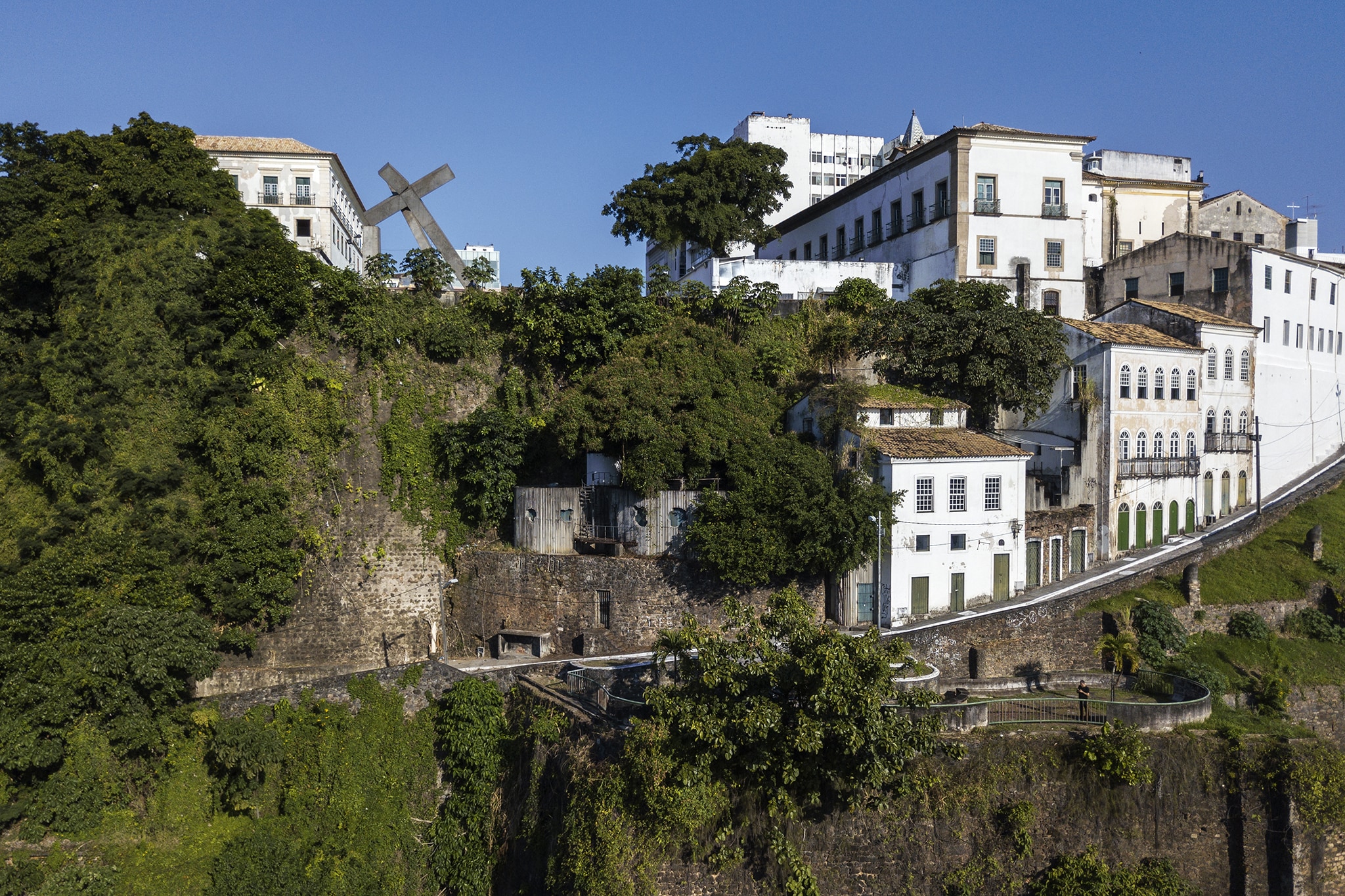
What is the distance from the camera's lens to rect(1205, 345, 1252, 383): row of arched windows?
38156 mm

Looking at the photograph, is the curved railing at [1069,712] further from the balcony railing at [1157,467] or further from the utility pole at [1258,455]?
the utility pole at [1258,455]

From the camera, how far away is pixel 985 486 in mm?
30516

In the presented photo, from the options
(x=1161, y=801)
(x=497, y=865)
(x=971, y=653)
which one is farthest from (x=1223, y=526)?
(x=497, y=865)

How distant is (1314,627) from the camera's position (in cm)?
3150

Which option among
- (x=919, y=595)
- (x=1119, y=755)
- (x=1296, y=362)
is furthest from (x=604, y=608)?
(x=1296, y=362)

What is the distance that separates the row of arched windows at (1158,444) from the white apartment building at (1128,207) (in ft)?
44.8

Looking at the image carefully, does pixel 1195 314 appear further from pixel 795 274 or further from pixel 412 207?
pixel 412 207

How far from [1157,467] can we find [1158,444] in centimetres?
98

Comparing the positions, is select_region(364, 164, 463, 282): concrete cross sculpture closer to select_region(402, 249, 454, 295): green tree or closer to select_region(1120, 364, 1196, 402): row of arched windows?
select_region(402, 249, 454, 295): green tree

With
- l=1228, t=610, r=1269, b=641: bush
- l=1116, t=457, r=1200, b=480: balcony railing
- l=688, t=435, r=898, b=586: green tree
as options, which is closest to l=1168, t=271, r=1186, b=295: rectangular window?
l=1116, t=457, r=1200, b=480: balcony railing

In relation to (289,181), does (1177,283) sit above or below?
below

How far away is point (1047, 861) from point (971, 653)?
23.2 feet

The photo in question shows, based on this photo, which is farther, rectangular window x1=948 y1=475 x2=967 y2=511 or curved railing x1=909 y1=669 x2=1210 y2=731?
rectangular window x1=948 y1=475 x2=967 y2=511

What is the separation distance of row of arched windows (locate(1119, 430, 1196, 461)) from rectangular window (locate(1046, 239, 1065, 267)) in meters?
8.37
